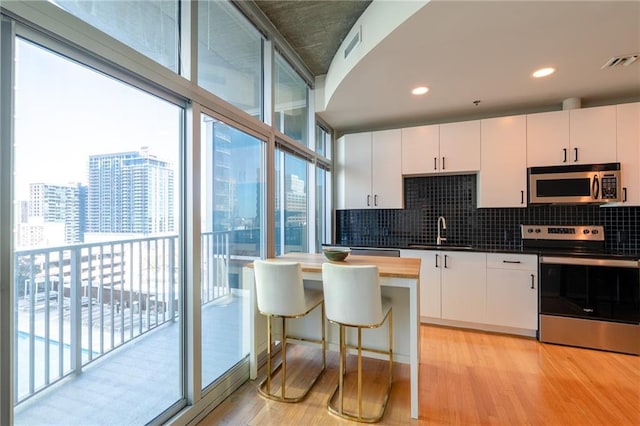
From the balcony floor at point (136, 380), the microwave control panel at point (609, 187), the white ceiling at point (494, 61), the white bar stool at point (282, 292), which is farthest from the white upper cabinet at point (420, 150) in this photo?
the balcony floor at point (136, 380)

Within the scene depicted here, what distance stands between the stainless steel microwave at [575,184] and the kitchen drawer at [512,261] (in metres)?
0.67

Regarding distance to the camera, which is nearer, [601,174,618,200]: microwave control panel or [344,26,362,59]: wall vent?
[344,26,362,59]: wall vent

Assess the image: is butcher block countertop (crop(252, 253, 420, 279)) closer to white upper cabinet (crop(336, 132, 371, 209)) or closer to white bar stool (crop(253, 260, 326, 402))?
white bar stool (crop(253, 260, 326, 402))

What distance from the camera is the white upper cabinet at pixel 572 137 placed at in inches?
123

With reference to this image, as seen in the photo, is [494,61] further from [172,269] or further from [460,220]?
[172,269]

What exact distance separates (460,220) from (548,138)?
1326mm

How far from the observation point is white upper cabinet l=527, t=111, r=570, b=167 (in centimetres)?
328

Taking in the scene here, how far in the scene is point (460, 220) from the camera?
3959 mm

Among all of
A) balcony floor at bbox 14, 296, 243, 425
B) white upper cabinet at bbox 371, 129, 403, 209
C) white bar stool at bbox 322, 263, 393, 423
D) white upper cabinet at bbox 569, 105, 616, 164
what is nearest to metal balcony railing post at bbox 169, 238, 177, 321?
balcony floor at bbox 14, 296, 243, 425

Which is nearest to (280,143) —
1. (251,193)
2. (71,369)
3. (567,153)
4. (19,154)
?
(251,193)

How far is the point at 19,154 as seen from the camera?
3.91 feet

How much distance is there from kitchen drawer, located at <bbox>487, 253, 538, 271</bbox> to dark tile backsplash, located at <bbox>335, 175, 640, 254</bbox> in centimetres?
39

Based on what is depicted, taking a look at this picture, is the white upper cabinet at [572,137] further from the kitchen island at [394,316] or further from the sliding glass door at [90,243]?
the sliding glass door at [90,243]

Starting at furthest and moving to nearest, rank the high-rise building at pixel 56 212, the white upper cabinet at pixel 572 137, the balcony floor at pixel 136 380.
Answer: the white upper cabinet at pixel 572 137, the balcony floor at pixel 136 380, the high-rise building at pixel 56 212
